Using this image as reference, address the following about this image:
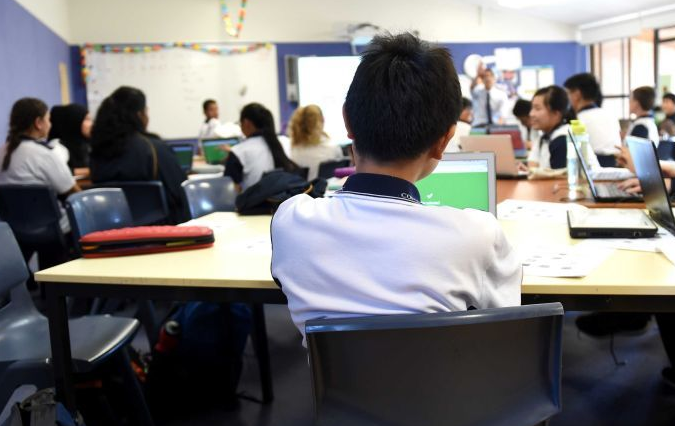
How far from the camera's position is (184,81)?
912 centimetres

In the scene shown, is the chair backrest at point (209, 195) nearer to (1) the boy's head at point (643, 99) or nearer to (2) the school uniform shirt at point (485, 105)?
(1) the boy's head at point (643, 99)

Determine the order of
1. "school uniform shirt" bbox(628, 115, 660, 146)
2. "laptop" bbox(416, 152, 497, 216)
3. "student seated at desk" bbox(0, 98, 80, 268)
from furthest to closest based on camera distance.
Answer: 1. "school uniform shirt" bbox(628, 115, 660, 146)
2. "student seated at desk" bbox(0, 98, 80, 268)
3. "laptop" bbox(416, 152, 497, 216)

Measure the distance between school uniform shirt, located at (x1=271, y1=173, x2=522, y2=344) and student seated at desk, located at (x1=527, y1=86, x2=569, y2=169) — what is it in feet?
9.66

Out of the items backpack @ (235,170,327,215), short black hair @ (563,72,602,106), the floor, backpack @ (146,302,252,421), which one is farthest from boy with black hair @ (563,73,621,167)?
backpack @ (146,302,252,421)

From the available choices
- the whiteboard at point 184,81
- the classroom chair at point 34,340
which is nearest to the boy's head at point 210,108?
the whiteboard at point 184,81

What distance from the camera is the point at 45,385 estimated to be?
196cm

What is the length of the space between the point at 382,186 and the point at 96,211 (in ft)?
5.64

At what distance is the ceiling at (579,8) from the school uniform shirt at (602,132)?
4998 mm

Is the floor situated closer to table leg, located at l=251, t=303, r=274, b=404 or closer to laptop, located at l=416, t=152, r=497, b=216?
table leg, located at l=251, t=303, r=274, b=404

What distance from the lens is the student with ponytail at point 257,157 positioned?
13.7ft

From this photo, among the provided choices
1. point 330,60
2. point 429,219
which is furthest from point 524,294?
point 330,60

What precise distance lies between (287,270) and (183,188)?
5.90 feet

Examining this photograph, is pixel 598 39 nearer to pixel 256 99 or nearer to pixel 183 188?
pixel 256 99

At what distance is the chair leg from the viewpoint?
2223 mm
